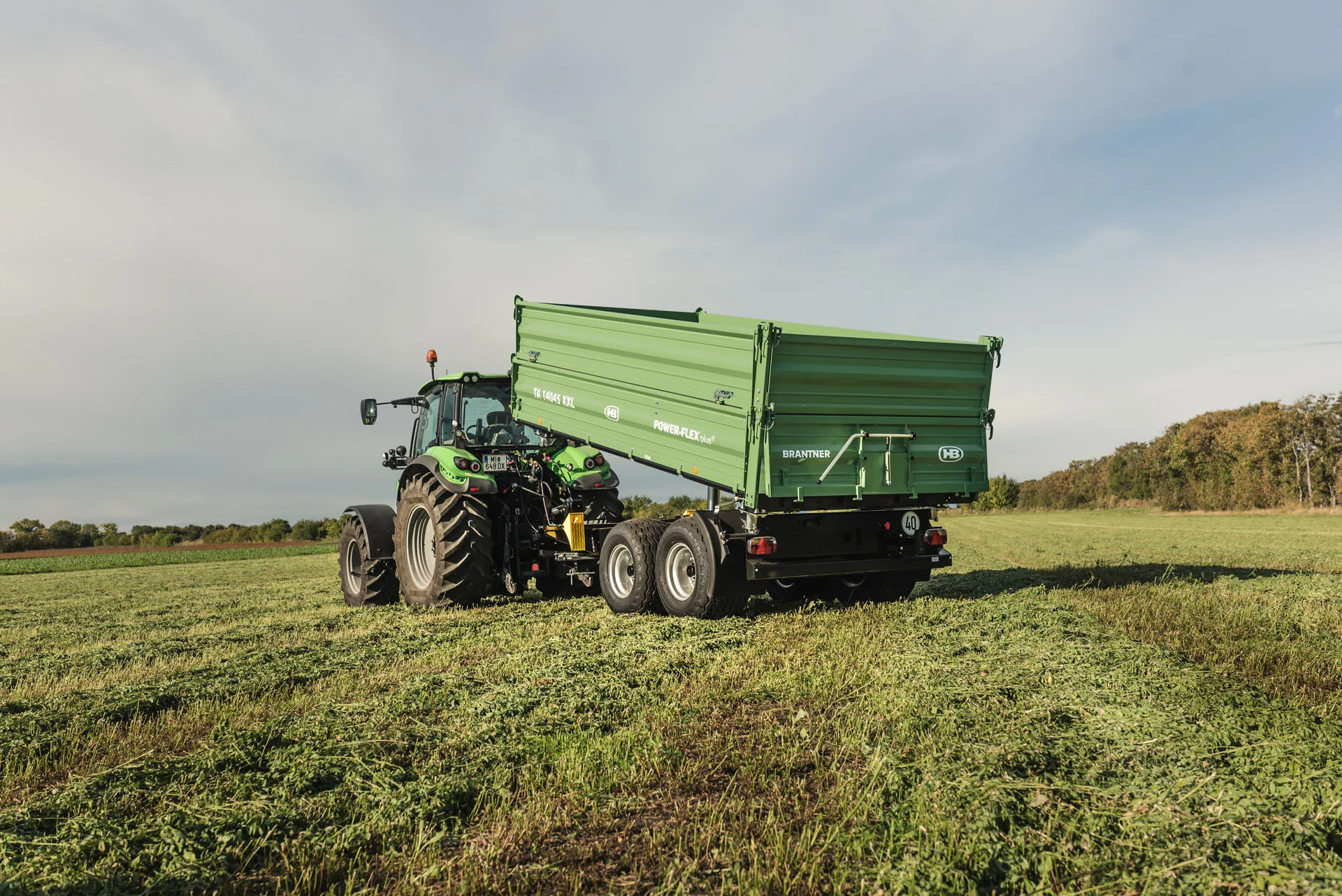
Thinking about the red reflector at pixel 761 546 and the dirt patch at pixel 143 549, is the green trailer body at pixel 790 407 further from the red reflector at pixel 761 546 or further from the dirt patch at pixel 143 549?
the dirt patch at pixel 143 549

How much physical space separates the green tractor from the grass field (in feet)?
5.13

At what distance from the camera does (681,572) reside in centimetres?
715

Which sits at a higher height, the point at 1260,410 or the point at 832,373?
the point at 1260,410

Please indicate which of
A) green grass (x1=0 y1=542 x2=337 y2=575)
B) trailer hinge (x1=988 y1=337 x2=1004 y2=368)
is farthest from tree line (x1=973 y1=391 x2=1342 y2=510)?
trailer hinge (x1=988 y1=337 x2=1004 y2=368)

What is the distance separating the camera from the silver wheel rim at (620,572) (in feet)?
25.0

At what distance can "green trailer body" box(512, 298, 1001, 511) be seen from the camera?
6531 mm

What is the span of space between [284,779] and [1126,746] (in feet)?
10.4

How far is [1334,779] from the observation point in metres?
2.91

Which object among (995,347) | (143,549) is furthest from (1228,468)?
(143,549)

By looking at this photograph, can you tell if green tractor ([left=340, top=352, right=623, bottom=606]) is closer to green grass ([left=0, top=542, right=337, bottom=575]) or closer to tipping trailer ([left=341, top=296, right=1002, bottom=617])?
tipping trailer ([left=341, top=296, right=1002, bottom=617])

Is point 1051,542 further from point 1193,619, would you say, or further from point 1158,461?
point 1158,461

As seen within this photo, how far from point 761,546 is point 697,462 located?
3.06 feet

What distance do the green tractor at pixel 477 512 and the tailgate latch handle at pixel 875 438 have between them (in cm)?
249

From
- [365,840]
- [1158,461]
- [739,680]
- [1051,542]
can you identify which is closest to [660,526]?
[739,680]
